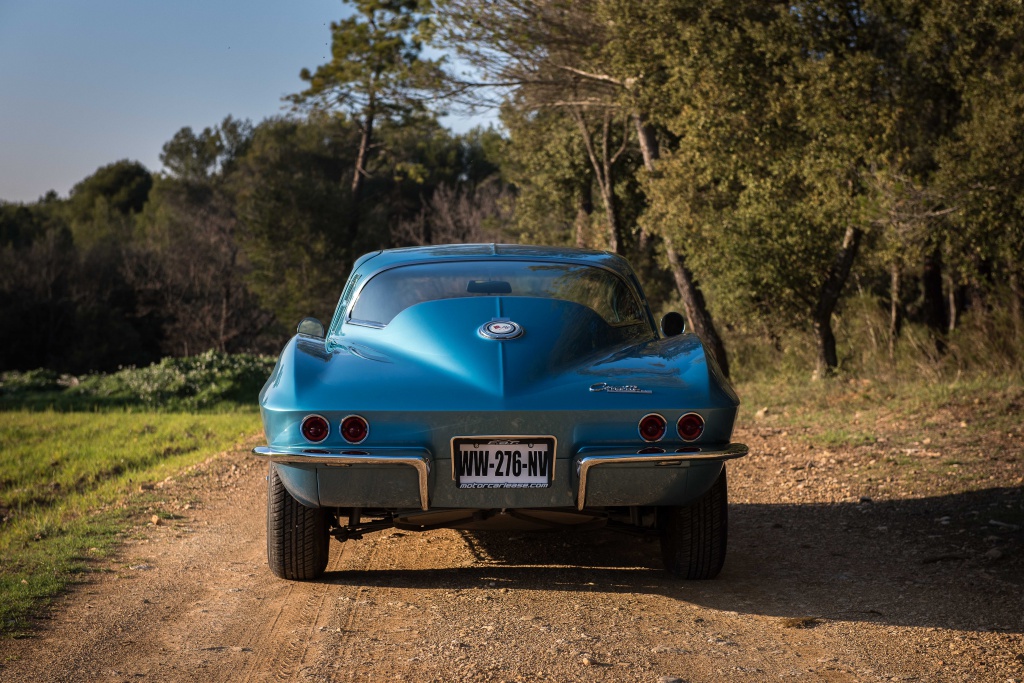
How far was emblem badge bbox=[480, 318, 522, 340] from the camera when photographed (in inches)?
184

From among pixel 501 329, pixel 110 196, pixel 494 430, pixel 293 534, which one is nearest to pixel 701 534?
pixel 494 430

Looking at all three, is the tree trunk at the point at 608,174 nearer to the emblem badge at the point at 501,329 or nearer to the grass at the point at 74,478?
the grass at the point at 74,478

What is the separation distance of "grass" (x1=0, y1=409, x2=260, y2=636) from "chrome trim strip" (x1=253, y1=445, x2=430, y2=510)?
56.2 inches

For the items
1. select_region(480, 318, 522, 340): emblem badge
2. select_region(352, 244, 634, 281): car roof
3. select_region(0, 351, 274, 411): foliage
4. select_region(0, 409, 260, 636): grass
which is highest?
select_region(352, 244, 634, 281): car roof

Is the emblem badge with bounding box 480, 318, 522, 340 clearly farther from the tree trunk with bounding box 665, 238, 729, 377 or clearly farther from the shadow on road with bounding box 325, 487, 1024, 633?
the tree trunk with bounding box 665, 238, 729, 377

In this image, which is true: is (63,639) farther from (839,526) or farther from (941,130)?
(941,130)

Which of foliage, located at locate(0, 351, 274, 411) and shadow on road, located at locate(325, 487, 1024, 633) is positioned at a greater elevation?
shadow on road, located at locate(325, 487, 1024, 633)

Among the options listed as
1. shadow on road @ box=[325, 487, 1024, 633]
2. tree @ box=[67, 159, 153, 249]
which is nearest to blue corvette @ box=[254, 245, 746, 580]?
shadow on road @ box=[325, 487, 1024, 633]

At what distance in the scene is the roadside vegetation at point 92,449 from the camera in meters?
5.81

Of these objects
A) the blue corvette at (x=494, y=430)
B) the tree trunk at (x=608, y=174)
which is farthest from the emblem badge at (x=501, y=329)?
the tree trunk at (x=608, y=174)

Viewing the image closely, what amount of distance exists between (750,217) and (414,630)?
12.1m

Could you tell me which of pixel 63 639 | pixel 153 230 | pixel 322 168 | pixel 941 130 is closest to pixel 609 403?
pixel 63 639

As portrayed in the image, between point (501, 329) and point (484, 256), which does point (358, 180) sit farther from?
point (501, 329)

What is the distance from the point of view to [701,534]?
496 centimetres
